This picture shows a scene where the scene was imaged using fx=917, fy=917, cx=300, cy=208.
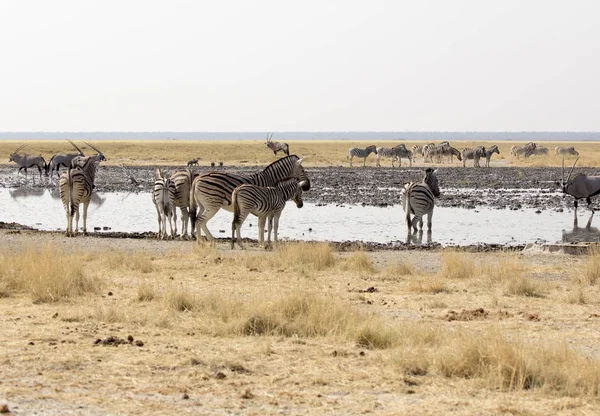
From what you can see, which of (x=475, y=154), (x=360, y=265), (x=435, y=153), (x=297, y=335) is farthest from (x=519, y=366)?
(x=435, y=153)

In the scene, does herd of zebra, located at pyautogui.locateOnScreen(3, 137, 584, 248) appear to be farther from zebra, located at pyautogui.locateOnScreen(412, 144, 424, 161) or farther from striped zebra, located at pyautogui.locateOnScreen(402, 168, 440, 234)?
zebra, located at pyautogui.locateOnScreen(412, 144, 424, 161)

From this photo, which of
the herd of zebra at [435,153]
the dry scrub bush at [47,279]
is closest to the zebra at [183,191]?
the dry scrub bush at [47,279]

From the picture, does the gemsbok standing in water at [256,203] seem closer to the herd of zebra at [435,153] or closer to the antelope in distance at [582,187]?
the antelope in distance at [582,187]

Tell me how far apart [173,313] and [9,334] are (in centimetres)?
189

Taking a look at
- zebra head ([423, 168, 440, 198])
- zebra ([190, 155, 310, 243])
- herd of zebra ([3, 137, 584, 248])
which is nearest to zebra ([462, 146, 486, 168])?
zebra head ([423, 168, 440, 198])

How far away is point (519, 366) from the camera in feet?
24.4

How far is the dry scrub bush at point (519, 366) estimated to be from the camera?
23.6 feet

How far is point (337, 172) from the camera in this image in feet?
161

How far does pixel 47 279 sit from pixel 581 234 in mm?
14016

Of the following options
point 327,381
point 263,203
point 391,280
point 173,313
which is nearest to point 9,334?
point 173,313

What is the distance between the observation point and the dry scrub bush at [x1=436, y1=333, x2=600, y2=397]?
720cm

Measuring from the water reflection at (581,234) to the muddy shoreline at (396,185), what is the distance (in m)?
5.11

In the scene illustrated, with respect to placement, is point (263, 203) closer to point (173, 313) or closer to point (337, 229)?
point (337, 229)

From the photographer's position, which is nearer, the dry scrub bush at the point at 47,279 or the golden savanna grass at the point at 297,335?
the golden savanna grass at the point at 297,335
